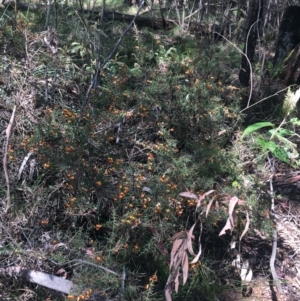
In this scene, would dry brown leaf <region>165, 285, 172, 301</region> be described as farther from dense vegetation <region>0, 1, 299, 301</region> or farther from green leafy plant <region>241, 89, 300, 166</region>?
green leafy plant <region>241, 89, 300, 166</region>

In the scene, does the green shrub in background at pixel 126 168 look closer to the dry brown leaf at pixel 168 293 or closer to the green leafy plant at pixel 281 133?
the dry brown leaf at pixel 168 293

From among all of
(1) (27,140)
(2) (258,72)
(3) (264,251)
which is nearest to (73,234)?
(1) (27,140)

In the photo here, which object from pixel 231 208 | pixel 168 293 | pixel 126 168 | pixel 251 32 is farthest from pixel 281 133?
pixel 251 32

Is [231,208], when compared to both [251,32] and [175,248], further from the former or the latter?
[251,32]

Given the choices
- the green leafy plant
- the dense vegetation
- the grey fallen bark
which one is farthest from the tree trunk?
the grey fallen bark

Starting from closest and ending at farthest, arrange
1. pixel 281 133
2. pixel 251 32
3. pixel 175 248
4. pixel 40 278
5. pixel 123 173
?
pixel 175 248, pixel 40 278, pixel 123 173, pixel 281 133, pixel 251 32

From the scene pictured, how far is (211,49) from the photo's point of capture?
15.4 feet

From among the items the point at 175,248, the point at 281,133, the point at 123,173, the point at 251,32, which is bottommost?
the point at 175,248

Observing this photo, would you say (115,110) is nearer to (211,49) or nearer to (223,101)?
(223,101)

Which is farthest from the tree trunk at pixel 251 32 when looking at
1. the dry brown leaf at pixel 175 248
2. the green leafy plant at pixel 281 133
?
the dry brown leaf at pixel 175 248

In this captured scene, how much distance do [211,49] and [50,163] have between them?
7.52 ft

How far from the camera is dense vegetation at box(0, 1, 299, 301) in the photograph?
2.79m

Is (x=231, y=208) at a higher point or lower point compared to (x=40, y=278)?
higher

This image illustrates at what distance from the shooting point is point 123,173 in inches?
124
